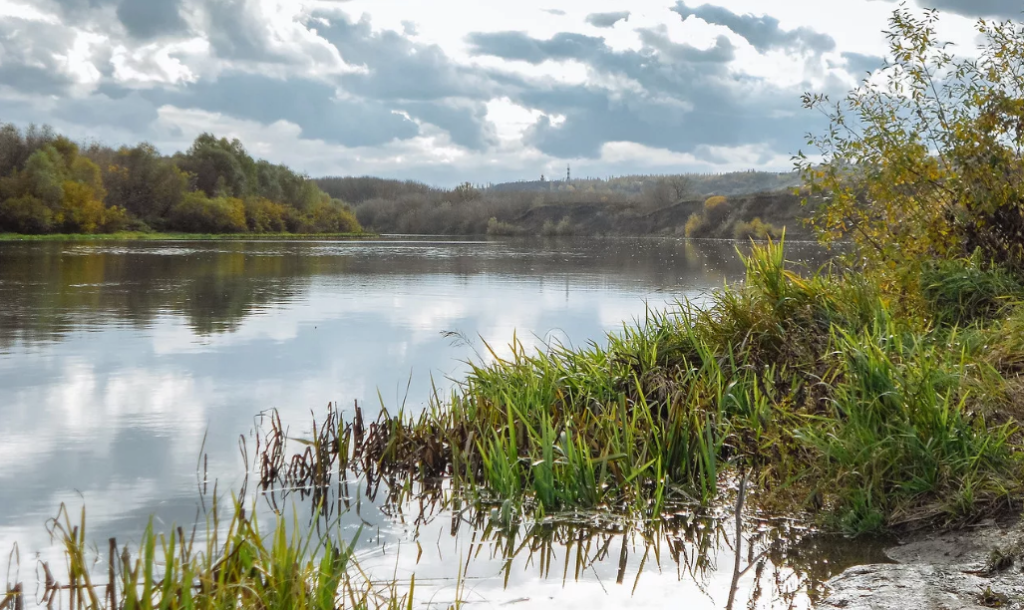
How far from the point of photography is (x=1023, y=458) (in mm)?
5281

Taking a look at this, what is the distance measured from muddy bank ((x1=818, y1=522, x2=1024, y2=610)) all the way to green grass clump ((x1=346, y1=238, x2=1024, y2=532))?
0.30 metres

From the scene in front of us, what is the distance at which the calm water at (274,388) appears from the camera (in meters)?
5.03

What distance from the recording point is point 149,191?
293 ft

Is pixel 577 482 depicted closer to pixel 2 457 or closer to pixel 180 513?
pixel 180 513

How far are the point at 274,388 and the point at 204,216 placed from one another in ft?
277

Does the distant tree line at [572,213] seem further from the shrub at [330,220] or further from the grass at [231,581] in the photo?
the grass at [231,581]

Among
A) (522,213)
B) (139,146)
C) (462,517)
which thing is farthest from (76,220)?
(462,517)

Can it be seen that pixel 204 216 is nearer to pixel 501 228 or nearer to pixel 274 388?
pixel 501 228

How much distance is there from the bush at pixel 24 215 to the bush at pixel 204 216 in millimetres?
19865

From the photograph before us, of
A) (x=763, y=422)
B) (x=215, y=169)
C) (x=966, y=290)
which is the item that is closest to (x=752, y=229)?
(x=215, y=169)

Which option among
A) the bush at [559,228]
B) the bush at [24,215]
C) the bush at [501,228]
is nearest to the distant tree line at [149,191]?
the bush at [24,215]

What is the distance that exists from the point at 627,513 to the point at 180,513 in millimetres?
3013

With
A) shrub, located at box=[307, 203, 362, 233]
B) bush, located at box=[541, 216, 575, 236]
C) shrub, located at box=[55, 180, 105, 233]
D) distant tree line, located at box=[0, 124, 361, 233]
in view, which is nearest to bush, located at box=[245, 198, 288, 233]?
distant tree line, located at box=[0, 124, 361, 233]

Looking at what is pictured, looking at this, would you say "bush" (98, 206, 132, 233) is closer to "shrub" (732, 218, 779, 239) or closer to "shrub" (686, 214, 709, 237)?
"shrub" (732, 218, 779, 239)
